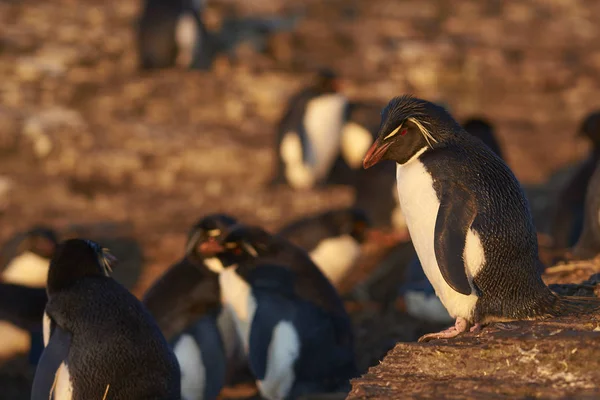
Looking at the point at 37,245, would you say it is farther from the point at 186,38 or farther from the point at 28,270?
the point at 186,38

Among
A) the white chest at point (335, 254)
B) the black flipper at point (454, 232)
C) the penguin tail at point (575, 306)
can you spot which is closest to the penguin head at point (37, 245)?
the white chest at point (335, 254)

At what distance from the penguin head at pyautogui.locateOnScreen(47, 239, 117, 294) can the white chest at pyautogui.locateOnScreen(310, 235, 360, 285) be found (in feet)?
11.9

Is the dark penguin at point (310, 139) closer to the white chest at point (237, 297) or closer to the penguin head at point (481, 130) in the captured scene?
the penguin head at point (481, 130)

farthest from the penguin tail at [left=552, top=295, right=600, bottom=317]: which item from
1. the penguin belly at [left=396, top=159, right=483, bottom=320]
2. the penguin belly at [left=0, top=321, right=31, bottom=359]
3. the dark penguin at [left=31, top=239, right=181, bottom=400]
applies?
the penguin belly at [left=0, top=321, right=31, bottom=359]

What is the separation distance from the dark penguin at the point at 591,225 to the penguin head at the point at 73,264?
328 cm

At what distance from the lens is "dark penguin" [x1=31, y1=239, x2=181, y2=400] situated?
438cm

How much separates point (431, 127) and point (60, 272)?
1761mm

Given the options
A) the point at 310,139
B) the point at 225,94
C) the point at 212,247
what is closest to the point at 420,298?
the point at 212,247

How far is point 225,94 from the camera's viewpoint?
43.4ft

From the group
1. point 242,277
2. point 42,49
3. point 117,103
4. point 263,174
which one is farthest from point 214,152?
point 242,277

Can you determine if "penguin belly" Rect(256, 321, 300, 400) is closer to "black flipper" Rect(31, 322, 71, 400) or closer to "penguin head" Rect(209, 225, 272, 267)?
"penguin head" Rect(209, 225, 272, 267)

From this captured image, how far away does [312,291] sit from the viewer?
20.1 ft

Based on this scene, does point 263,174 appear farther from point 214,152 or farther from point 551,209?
point 551,209

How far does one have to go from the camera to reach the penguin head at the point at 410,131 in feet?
13.7
